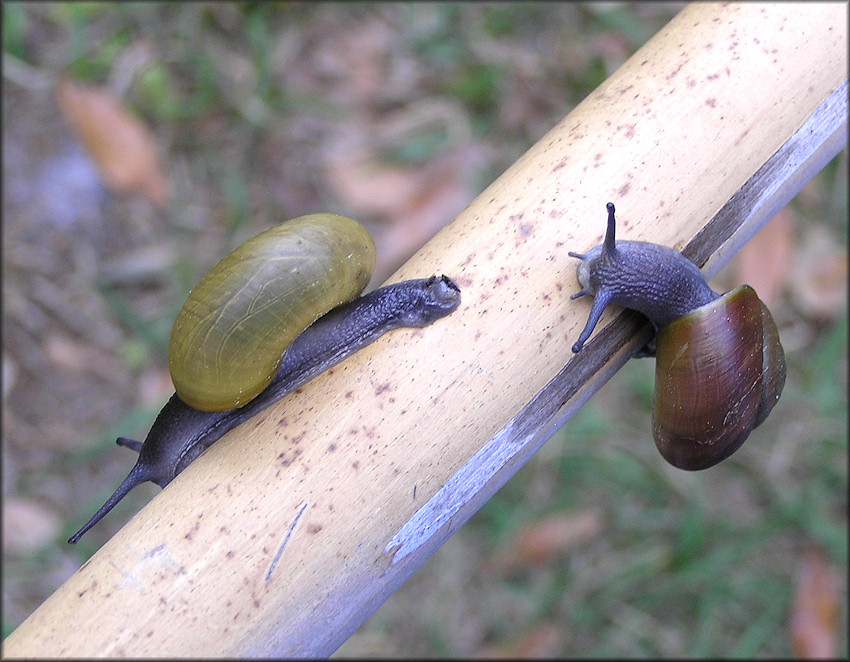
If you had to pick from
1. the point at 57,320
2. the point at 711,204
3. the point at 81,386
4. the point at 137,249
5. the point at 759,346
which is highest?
the point at 711,204

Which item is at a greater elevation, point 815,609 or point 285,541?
point 285,541

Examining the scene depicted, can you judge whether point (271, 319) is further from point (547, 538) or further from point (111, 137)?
point (111, 137)

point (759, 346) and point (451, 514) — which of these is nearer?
point (451, 514)

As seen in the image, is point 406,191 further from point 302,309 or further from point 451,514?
point 451,514

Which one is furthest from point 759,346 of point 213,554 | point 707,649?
point 707,649

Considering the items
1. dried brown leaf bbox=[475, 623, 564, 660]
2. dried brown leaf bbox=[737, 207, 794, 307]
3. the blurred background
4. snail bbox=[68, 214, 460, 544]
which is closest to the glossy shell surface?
snail bbox=[68, 214, 460, 544]

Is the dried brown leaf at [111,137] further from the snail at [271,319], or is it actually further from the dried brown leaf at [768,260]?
the dried brown leaf at [768,260]

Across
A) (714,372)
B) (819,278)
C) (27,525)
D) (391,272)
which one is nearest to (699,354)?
(714,372)
